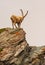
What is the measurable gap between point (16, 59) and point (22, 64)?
2.00m

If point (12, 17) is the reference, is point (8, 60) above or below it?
below

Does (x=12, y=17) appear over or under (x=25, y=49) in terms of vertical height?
over

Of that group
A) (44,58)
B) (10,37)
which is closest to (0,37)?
(10,37)

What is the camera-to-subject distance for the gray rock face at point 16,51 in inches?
4149

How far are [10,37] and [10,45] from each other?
207cm

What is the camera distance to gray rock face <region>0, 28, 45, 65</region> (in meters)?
105

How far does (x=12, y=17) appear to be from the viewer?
357ft

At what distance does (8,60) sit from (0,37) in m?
6.12

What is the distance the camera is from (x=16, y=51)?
351ft

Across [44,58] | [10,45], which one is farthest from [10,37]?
[44,58]

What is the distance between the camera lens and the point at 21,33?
4321 inches

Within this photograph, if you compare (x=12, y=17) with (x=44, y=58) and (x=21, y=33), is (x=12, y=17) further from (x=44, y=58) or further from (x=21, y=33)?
(x=44, y=58)

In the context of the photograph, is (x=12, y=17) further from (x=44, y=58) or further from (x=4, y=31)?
(x=44, y=58)

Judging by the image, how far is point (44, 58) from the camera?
4328 inches
